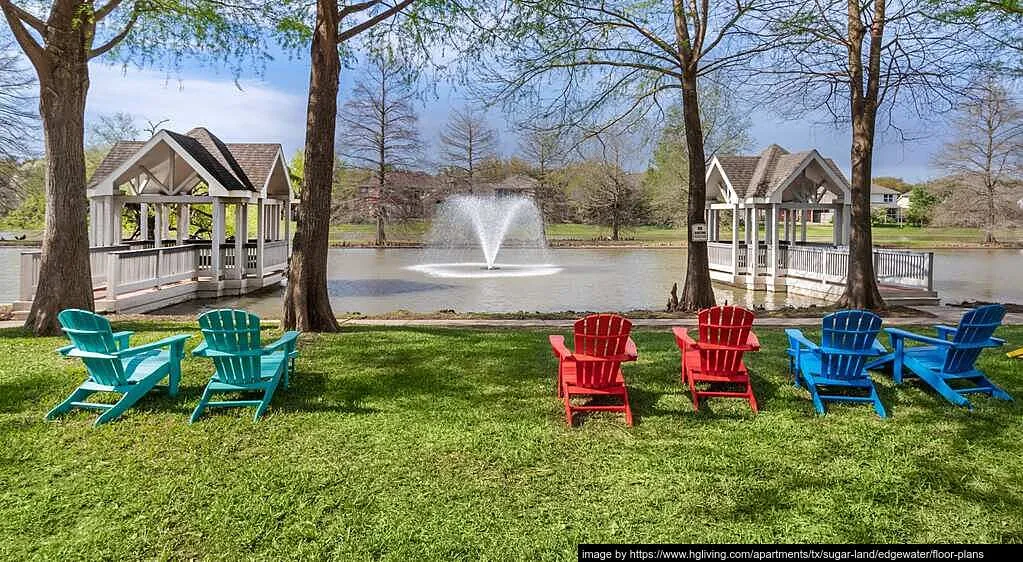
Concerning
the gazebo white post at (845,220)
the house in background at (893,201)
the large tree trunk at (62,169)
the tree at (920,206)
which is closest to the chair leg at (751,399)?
the large tree trunk at (62,169)

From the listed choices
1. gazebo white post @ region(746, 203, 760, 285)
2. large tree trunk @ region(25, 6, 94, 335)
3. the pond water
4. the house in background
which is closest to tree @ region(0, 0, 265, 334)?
large tree trunk @ region(25, 6, 94, 335)

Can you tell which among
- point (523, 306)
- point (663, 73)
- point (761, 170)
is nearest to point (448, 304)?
point (523, 306)

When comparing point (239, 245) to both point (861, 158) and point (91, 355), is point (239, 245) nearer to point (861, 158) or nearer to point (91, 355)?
point (91, 355)

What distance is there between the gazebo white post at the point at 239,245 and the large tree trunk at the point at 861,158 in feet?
53.3

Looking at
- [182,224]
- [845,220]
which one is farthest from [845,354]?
[182,224]

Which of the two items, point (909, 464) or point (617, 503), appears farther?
point (909, 464)

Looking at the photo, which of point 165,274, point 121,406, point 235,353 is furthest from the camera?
point 165,274

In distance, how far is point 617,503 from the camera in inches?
161

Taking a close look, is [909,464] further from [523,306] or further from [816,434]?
[523,306]

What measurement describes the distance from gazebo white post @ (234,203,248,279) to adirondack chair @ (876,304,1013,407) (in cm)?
1809

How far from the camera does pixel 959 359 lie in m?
6.33

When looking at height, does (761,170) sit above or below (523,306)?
above

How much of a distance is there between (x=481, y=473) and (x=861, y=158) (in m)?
12.7

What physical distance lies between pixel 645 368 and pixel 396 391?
108 inches
